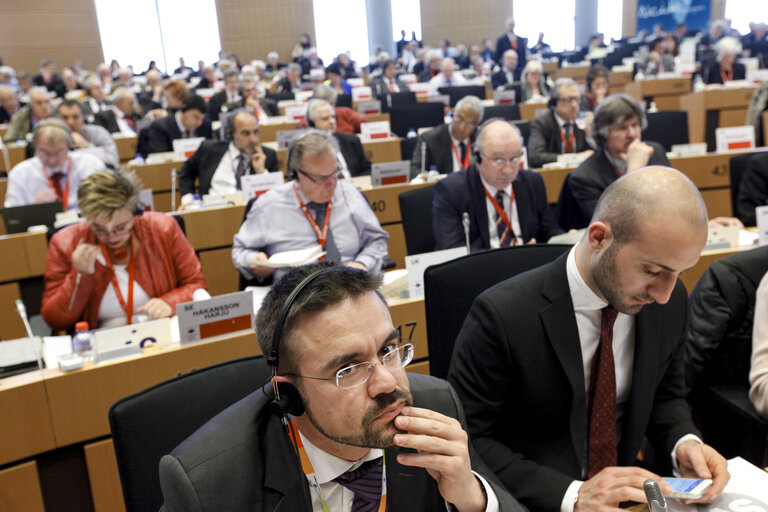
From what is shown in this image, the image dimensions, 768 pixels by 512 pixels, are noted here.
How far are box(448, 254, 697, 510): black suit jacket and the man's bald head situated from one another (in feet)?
0.71

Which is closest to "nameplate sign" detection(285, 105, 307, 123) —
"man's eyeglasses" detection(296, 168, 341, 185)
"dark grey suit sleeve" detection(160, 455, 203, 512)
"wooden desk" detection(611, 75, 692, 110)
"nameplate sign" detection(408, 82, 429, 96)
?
"nameplate sign" detection(408, 82, 429, 96)

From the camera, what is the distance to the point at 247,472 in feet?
3.59

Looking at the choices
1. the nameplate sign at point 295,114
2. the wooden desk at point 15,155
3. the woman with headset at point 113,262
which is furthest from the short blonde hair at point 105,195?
the nameplate sign at point 295,114

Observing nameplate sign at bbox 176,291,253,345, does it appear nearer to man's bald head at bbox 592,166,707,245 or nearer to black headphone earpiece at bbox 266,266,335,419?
black headphone earpiece at bbox 266,266,335,419

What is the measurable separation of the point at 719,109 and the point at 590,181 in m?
5.17

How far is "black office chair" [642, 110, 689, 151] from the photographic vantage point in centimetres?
539

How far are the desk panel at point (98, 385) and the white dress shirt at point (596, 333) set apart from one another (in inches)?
→ 49.1

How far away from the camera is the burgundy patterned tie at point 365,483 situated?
1.17m

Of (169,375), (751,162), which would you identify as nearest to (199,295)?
(169,375)

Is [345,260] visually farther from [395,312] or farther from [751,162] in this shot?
[751,162]

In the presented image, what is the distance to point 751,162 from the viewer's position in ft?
11.7

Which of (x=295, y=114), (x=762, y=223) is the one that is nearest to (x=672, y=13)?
(x=295, y=114)

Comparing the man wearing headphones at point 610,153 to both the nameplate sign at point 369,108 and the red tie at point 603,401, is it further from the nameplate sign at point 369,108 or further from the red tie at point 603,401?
the nameplate sign at point 369,108

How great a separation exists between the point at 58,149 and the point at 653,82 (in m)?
7.99
